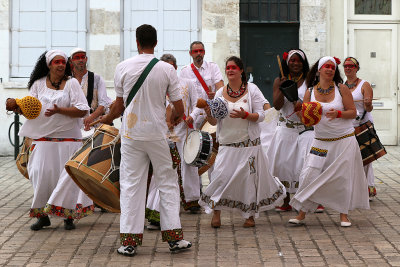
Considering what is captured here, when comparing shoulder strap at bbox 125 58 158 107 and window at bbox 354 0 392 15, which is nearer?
shoulder strap at bbox 125 58 158 107

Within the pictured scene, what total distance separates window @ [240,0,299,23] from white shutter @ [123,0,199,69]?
3.36 ft

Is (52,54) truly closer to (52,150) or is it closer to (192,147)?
(52,150)

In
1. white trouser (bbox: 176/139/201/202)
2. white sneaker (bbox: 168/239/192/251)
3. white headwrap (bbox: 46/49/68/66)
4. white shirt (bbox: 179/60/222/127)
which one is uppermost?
white headwrap (bbox: 46/49/68/66)

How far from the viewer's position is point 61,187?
339 inches

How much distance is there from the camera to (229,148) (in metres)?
8.86

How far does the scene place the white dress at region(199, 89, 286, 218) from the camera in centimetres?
882

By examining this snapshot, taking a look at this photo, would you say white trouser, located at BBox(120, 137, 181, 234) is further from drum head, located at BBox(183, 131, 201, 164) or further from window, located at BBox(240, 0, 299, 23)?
window, located at BBox(240, 0, 299, 23)

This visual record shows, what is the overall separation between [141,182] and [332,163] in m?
2.34

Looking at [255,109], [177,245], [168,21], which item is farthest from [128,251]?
[168,21]

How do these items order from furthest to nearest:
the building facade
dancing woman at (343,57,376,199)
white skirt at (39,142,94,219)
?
the building facade, dancing woman at (343,57,376,199), white skirt at (39,142,94,219)

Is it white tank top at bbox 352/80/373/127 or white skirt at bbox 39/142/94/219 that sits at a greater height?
white tank top at bbox 352/80/373/127

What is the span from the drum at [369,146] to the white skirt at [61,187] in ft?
11.0

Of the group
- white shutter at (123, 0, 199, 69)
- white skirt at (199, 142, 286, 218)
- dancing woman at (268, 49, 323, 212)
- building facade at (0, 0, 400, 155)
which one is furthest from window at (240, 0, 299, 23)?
white skirt at (199, 142, 286, 218)

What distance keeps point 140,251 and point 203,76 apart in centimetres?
373
